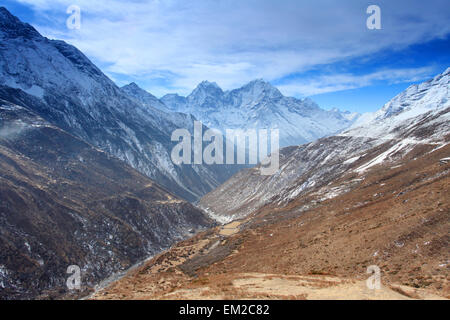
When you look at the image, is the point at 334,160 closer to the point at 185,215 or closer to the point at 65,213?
the point at 185,215

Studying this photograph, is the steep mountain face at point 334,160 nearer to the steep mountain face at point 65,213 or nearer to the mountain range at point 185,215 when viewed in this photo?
the mountain range at point 185,215

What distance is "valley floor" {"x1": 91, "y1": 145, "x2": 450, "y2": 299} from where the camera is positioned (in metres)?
23.0

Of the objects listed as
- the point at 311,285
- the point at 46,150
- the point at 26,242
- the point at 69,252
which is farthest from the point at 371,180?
the point at 46,150

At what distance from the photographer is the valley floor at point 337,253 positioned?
75.4 ft

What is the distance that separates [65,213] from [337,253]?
8548 cm

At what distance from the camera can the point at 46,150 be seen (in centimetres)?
13275

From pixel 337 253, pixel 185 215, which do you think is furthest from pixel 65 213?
pixel 337 253

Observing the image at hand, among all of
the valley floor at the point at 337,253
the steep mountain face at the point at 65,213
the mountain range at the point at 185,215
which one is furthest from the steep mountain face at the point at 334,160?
the steep mountain face at the point at 65,213

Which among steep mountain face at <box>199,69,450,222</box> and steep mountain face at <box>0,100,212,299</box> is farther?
steep mountain face at <box>199,69,450,222</box>

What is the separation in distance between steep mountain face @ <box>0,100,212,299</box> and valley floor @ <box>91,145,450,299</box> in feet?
96.7

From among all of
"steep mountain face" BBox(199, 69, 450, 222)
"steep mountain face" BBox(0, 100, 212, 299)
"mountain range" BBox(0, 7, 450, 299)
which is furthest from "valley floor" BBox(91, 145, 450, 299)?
"steep mountain face" BBox(0, 100, 212, 299)

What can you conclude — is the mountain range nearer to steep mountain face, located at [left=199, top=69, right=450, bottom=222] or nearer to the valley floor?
the valley floor
